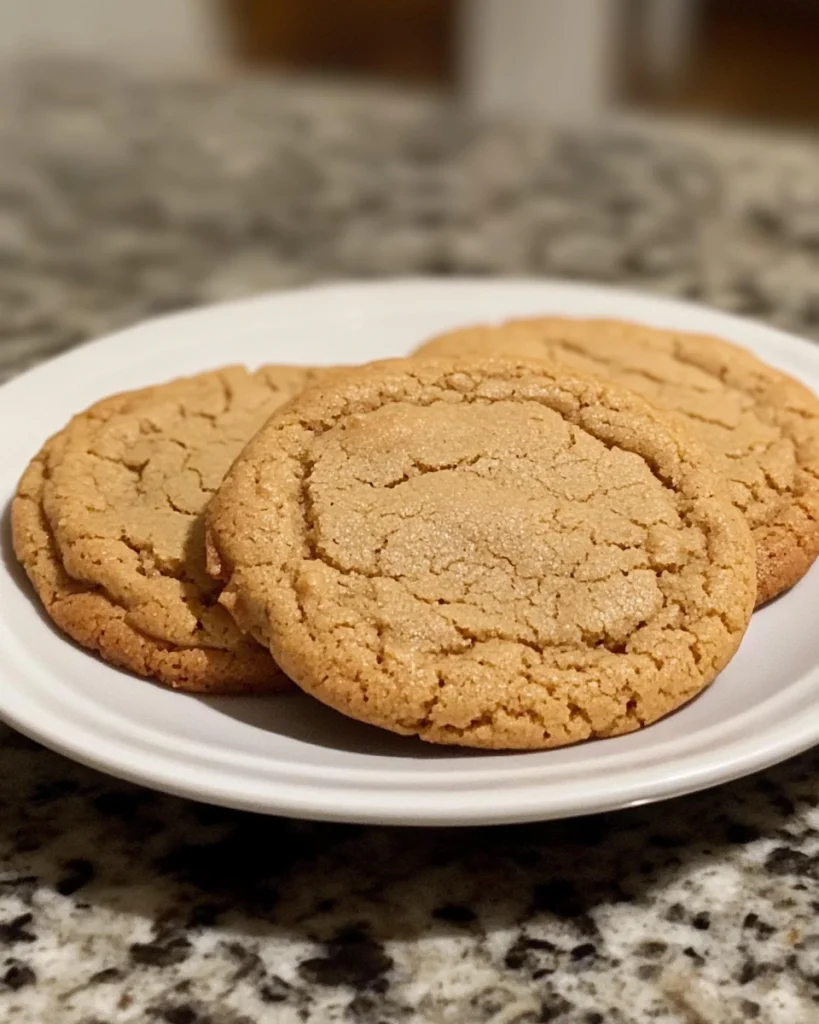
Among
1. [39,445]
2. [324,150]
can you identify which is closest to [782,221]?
[324,150]

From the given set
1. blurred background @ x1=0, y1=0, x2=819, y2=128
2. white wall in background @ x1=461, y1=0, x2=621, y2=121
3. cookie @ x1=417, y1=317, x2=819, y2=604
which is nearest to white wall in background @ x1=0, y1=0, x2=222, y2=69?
blurred background @ x1=0, y1=0, x2=819, y2=128

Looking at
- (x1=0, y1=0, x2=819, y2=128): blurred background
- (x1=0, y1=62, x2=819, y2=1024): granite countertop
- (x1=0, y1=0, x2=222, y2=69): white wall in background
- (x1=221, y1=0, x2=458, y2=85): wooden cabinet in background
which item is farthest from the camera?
(x1=221, y1=0, x2=458, y2=85): wooden cabinet in background

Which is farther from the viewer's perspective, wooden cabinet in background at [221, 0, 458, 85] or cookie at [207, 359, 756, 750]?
wooden cabinet in background at [221, 0, 458, 85]

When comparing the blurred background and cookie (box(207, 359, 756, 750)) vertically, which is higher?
the blurred background

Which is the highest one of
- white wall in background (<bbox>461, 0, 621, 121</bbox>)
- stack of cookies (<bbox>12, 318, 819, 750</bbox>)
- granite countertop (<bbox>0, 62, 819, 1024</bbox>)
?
white wall in background (<bbox>461, 0, 621, 121</bbox>)

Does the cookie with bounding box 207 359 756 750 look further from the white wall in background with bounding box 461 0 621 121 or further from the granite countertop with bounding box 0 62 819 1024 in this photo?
the white wall in background with bounding box 461 0 621 121

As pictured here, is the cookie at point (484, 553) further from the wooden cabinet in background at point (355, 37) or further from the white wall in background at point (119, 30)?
the wooden cabinet in background at point (355, 37)

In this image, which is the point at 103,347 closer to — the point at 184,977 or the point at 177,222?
the point at 184,977
